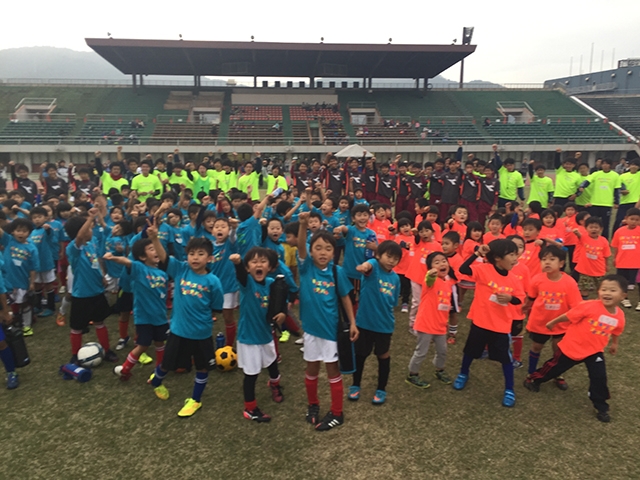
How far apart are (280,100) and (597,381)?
38755 millimetres

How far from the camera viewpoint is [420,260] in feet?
19.1

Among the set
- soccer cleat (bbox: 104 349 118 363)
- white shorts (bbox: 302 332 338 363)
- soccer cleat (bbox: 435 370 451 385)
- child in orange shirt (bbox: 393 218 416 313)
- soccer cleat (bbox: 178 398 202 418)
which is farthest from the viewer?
child in orange shirt (bbox: 393 218 416 313)

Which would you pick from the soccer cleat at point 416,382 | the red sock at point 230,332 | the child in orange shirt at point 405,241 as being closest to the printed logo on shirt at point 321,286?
→ the soccer cleat at point 416,382

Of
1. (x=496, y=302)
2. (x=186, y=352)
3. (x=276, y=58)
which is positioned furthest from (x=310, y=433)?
(x=276, y=58)

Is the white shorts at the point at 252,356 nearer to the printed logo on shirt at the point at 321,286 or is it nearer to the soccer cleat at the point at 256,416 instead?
the soccer cleat at the point at 256,416

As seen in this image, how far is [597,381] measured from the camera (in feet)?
13.1

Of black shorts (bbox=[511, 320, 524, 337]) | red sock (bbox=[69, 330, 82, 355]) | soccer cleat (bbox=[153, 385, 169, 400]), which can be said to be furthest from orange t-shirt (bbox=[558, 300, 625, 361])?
red sock (bbox=[69, 330, 82, 355])

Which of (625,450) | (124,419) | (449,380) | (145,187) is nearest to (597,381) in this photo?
(625,450)

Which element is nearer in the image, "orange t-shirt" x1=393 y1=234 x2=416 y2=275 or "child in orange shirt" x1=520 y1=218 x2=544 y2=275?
"child in orange shirt" x1=520 y1=218 x2=544 y2=275

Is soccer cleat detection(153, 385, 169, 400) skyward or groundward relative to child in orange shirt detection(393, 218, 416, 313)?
groundward

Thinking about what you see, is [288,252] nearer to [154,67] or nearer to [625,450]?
[625,450]

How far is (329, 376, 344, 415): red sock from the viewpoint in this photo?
3857 mm

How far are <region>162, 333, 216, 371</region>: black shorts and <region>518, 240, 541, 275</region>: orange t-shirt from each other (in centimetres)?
478

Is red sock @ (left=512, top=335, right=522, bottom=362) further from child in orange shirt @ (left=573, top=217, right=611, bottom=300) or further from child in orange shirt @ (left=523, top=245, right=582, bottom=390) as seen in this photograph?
child in orange shirt @ (left=573, top=217, right=611, bottom=300)
